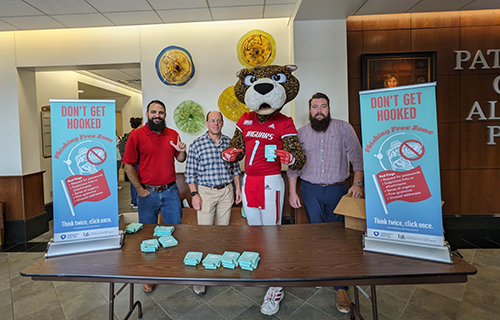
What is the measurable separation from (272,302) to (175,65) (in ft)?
9.74

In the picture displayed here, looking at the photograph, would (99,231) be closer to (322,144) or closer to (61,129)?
(61,129)

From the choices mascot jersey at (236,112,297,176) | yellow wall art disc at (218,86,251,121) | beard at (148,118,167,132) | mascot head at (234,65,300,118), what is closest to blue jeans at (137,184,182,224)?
beard at (148,118,167,132)

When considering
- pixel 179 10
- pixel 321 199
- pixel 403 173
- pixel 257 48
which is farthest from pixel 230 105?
pixel 403 173

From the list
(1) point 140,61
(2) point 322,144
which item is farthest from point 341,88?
(1) point 140,61

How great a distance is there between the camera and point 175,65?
3.64m

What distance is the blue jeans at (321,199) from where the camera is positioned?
2.27 meters

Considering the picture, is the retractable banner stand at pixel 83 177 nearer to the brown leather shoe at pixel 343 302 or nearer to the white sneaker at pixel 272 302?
the white sneaker at pixel 272 302

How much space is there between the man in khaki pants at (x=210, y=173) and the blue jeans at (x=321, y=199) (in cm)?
61

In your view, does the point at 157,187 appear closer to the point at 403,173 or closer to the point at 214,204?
the point at 214,204

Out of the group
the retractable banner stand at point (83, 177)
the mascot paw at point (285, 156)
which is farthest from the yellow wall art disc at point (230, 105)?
the retractable banner stand at point (83, 177)

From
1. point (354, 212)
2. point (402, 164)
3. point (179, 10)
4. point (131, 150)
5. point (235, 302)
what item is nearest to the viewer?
point (402, 164)

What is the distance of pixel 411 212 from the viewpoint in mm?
1339

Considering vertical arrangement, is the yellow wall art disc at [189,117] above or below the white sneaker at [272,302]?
above

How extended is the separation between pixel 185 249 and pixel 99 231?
1.56ft
